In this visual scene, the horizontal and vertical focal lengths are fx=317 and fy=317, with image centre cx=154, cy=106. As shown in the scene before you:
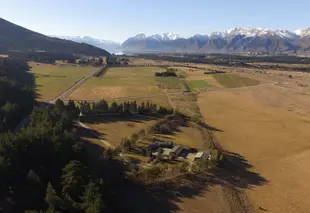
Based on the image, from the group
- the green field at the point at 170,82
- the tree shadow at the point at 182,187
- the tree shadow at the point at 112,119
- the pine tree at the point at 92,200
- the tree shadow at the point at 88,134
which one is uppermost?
the green field at the point at 170,82

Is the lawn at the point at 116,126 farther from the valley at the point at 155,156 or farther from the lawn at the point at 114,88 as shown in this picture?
the lawn at the point at 114,88

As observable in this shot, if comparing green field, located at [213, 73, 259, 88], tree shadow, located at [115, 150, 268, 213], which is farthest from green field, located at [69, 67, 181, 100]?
tree shadow, located at [115, 150, 268, 213]

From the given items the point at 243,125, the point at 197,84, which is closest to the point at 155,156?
the point at 243,125

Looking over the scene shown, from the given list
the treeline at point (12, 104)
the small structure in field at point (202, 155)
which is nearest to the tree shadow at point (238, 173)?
the small structure in field at point (202, 155)

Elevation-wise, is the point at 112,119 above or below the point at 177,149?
above

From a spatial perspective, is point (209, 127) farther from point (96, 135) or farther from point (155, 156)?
point (96, 135)

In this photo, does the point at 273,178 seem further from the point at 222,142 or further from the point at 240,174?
the point at 222,142

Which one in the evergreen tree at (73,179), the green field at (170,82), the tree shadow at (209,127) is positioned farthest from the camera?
the green field at (170,82)
